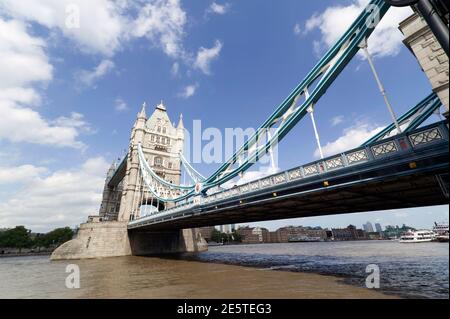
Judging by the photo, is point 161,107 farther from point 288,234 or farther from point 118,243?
point 288,234

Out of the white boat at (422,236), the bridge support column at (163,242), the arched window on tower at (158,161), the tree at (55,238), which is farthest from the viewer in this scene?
the tree at (55,238)

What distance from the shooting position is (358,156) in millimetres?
9047

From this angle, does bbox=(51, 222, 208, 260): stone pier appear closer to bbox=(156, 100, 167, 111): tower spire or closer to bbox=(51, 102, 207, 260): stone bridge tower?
bbox=(51, 102, 207, 260): stone bridge tower

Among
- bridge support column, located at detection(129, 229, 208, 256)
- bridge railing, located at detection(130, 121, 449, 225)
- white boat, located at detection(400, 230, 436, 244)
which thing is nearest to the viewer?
bridge railing, located at detection(130, 121, 449, 225)

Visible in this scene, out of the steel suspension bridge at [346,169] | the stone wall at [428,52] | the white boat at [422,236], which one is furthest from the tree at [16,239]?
the white boat at [422,236]

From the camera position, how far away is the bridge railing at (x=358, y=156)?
6977 mm

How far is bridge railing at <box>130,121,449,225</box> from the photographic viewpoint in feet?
22.9

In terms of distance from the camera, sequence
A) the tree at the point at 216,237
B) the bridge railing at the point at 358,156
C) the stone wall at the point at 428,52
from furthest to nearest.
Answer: the tree at the point at 216,237 < the bridge railing at the point at 358,156 < the stone wall at the point at 428,52

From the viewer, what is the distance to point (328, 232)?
142 metres

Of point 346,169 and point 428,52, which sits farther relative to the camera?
point 346,169

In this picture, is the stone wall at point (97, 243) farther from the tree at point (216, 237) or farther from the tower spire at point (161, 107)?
the tree at point (216, 237)

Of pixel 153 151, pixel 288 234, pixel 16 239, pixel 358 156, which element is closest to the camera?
pixel 358 156

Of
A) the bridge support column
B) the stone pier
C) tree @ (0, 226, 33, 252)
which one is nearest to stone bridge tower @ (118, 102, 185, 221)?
the bridge support column

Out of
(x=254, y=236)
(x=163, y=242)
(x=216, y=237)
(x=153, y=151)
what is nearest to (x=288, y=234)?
(x=254, y=236)
